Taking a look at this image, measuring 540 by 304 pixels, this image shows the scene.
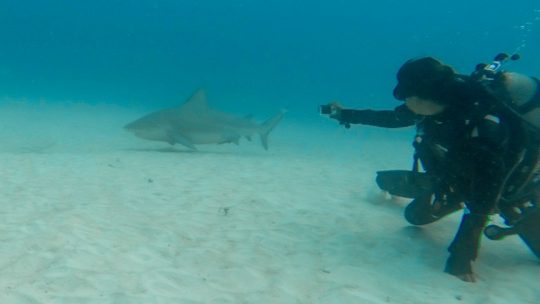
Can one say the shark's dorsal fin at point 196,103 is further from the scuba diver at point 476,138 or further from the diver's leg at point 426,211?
the scuba diver at point 476,138

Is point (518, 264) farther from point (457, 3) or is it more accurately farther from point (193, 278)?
point (457, 3)

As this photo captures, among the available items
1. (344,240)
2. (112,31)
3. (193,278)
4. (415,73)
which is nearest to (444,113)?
(415,73)

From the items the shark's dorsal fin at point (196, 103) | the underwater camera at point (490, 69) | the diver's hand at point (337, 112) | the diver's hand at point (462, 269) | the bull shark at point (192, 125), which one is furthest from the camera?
the shark's dorsal fin at point (196, 103)

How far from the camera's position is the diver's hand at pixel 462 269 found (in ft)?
14.8

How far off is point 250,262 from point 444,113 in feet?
8.40

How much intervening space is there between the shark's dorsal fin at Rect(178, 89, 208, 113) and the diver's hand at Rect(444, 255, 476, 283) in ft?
31.2


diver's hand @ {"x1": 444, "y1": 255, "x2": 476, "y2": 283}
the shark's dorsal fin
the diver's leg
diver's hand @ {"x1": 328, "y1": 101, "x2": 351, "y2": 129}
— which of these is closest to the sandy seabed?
diver's hand @ {"x1": 444, "y1": 255, "x2": 476, "y2": 283}

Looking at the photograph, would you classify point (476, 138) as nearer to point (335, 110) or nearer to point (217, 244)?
point (335, 110)

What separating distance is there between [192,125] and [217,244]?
7862 mm

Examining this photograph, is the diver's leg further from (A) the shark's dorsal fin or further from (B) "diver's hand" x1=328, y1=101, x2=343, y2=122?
(A) the shark's dorsal fin

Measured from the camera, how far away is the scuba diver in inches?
161

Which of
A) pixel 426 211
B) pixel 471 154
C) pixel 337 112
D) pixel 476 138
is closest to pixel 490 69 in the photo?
pixel 476 138

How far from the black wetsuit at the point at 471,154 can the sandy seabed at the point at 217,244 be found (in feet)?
1.93

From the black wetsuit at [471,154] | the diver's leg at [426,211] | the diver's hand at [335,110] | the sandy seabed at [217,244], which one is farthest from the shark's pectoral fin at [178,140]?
the black wetsuit at [471,154]
